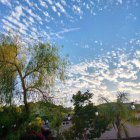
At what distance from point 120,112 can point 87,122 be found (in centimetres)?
312

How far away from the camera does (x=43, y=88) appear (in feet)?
79.0

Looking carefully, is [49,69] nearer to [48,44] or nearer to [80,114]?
[48,44]

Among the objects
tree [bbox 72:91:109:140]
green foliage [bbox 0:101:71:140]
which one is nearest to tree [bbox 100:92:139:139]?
tree [bbox 72:91:109:140]

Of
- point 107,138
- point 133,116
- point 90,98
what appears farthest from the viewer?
point 107,138

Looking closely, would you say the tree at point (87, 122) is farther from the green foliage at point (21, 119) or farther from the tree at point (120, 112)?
the green foliage at point (21, 119)

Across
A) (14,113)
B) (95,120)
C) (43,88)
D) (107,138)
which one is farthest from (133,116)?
(14,113)

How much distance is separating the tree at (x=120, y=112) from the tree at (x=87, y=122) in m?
0.93

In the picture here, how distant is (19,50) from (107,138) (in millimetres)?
13170

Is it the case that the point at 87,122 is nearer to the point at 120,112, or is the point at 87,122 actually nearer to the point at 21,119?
the point at 120,112

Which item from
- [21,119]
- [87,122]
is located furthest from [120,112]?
[21,119]

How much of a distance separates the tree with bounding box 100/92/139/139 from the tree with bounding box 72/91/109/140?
36.6 inches

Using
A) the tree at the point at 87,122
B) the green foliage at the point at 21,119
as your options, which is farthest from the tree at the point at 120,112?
the green foliage at the point at 21,119

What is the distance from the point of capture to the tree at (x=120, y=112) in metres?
26.6

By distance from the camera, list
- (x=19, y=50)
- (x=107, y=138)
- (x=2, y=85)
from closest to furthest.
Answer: (x=2, y=85) < (x=19, y=50) < (x=107, y=138)
